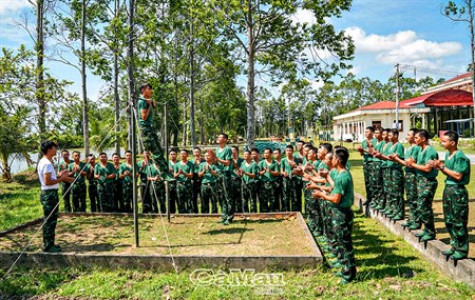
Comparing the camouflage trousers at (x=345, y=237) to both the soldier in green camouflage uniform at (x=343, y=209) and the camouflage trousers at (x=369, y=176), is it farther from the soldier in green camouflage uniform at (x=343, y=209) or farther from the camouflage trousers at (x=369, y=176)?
the camouflage trousers at (x=369, y=176)

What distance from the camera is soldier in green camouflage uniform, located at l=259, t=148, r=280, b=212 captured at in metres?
8.46

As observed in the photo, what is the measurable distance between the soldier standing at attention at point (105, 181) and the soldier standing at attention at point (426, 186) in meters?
6.76

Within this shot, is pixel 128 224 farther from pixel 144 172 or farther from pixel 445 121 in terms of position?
pixel 445 121

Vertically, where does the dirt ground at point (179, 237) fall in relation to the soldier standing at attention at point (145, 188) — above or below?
below

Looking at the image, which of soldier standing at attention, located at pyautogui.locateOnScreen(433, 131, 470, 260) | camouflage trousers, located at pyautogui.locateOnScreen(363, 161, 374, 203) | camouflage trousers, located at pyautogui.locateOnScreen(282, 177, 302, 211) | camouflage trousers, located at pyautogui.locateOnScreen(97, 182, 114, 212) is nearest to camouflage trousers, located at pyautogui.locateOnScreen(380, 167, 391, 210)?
camouflage trousers, located at pyautogui.locateOnScreen(363, 161, 374, 203)

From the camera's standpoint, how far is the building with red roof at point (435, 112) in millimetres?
35594

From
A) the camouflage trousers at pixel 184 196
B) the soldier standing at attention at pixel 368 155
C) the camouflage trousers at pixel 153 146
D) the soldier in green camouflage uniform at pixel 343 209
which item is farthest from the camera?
the camouflage trousers at pixel 184 196

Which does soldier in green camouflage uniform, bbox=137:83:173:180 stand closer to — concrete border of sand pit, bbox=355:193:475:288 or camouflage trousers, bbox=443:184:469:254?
concrete border of sand pit, bbox=355:193:475:288

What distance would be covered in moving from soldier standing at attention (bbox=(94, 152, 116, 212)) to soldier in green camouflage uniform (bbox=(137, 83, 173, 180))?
8.66 ft

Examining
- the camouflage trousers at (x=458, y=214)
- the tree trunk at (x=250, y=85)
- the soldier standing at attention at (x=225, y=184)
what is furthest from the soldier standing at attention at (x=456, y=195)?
the tree trunk at (x=250, y=85)

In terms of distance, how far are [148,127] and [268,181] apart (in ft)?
10.5

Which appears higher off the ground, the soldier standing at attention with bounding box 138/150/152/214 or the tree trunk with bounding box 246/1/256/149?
the tree trunk with bounding box 246/1/256/149

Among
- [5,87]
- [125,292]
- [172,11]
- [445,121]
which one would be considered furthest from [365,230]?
[445,121]

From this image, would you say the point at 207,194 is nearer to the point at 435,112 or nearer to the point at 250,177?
the point at 250,177
